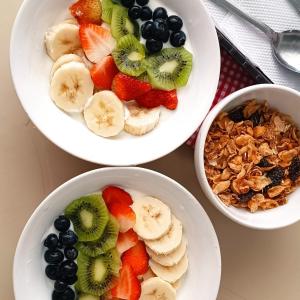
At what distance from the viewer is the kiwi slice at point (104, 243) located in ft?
3.89

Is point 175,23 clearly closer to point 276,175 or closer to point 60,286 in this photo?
point 276,175

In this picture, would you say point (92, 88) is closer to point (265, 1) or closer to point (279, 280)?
point (265, 1)

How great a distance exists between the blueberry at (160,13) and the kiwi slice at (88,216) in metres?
0.35

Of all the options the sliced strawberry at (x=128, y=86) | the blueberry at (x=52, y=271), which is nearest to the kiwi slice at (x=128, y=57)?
the sliced strawberry at (x=128, y=86)

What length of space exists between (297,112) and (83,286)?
20.7 inches

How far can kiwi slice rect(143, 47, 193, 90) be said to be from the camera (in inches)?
47.3

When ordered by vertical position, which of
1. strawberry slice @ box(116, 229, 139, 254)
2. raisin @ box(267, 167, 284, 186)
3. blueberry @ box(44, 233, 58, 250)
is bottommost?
strawberry slice @ box(116, 229, 139, 254)

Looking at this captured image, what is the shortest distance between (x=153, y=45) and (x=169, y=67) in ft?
0.17

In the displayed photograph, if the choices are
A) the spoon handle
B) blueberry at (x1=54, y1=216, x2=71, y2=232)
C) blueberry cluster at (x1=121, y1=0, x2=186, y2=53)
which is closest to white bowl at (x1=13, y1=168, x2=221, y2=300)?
blueberry at (x1=54, y1=216, x2=71, y2=232)

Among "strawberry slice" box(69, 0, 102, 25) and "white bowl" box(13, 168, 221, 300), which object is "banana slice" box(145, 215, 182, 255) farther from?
"strawberry slice" box(69, 0, 102, 25)

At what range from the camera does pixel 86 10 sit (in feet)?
3.88

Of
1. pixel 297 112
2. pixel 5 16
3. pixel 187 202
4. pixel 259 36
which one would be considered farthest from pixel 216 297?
pixel 5 16

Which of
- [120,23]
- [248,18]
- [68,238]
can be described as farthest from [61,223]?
[248,18]

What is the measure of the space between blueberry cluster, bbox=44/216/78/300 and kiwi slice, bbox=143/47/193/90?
1.02 ft
